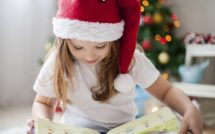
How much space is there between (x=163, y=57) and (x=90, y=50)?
1.04 metres

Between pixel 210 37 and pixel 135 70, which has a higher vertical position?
pixel 135 70

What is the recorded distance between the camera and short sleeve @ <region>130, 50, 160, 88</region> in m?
0.86

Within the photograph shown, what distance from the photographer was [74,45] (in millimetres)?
760

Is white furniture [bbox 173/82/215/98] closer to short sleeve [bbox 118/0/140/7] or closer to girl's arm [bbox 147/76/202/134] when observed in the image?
girl's arm [bbox 147/76/202/134]

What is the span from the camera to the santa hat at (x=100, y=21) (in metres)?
0.69

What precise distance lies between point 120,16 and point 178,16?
1283mm

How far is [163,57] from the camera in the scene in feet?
5.65

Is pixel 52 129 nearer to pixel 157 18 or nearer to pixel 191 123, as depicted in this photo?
pixel 191 123

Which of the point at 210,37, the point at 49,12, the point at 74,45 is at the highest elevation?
the point at 74,45

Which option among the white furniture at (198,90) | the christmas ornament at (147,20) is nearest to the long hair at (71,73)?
the white furniture at (198,90)

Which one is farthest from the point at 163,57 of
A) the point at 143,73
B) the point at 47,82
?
the point at 47,82

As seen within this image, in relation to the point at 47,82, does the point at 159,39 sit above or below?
below

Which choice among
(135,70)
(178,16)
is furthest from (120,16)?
(178,16)

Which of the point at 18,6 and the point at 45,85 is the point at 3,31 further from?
the point at 45,85
